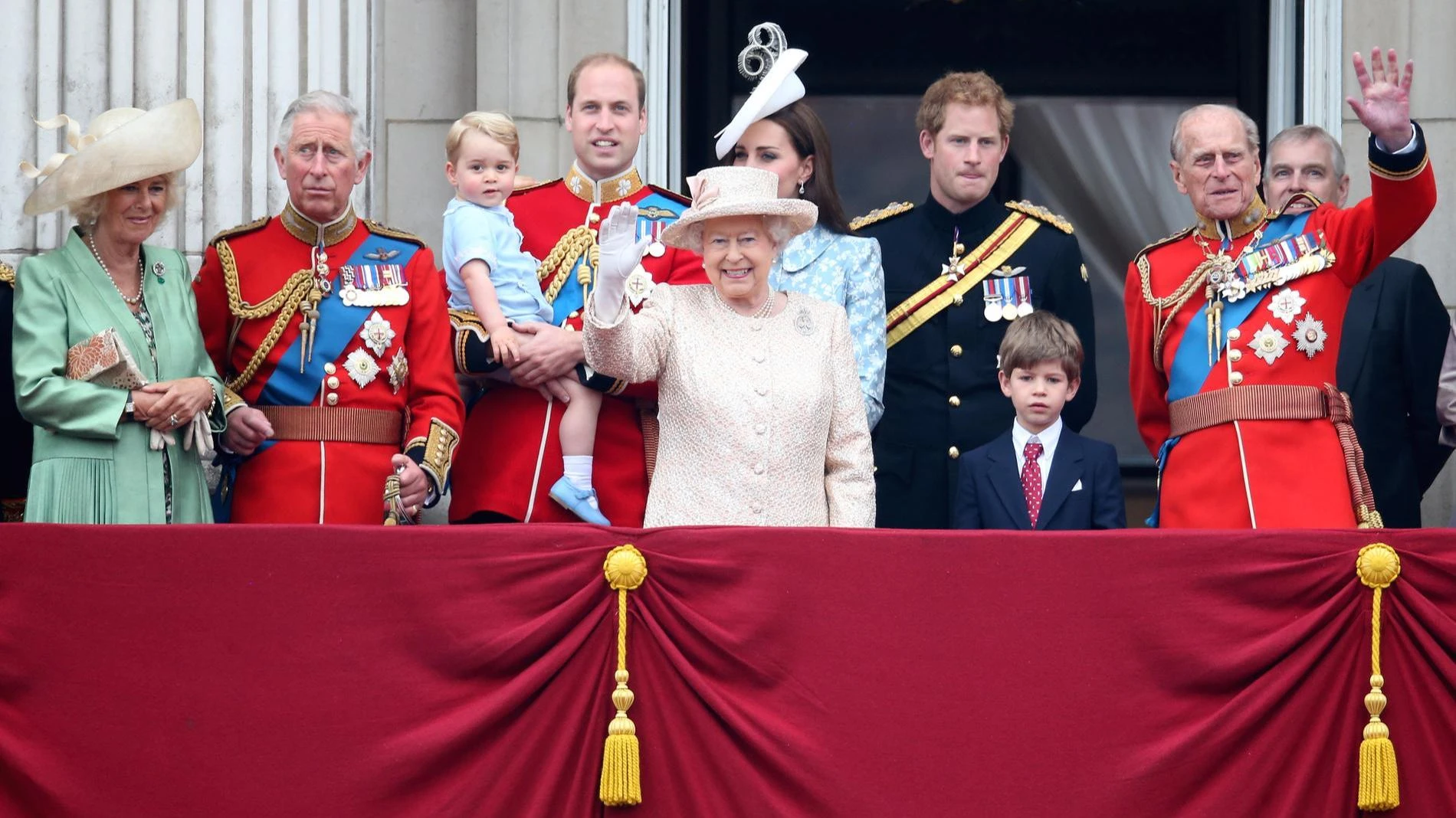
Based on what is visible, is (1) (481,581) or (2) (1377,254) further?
(2) (1377,254)

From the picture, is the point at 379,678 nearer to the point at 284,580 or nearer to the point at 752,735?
the point at 284,580

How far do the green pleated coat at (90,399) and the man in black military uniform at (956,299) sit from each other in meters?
1.77

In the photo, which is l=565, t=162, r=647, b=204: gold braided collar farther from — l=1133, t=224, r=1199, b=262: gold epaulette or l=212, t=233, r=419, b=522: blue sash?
l=1133, t=224, r=1199, b=262: gold epaulette

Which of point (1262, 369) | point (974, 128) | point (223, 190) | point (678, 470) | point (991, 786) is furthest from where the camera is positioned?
point (223, 190)

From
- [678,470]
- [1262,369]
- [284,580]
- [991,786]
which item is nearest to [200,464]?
[284,580]

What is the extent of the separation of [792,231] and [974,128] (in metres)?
0.90

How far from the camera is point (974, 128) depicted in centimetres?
569

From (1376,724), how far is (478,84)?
13.0ft

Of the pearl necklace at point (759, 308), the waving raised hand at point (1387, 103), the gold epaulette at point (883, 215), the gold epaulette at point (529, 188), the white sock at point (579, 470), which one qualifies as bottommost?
the white sock at point (579, 470)

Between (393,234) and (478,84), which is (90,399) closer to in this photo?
(393,234)

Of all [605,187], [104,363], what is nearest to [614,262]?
[605,187]

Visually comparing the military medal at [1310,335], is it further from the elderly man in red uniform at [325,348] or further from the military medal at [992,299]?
the elderly man in red uniform at [325,348]

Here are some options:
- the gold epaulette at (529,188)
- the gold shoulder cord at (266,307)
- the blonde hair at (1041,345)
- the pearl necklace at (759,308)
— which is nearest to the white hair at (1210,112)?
the blonde hair at (1041,345)

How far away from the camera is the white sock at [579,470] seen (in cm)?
519
